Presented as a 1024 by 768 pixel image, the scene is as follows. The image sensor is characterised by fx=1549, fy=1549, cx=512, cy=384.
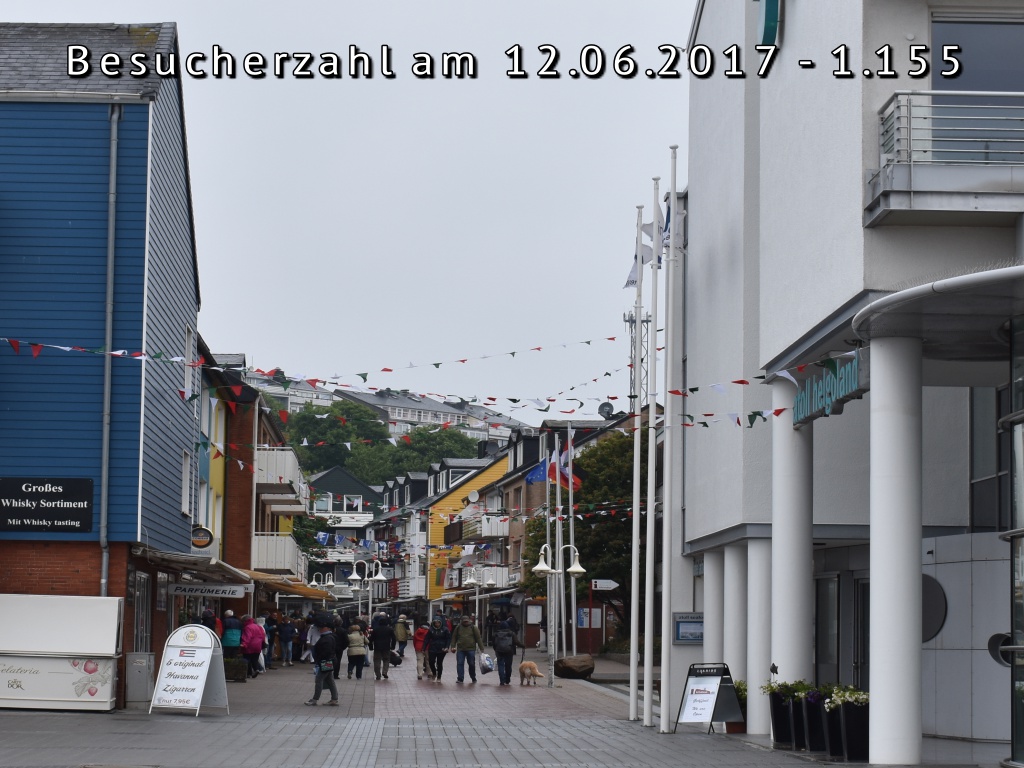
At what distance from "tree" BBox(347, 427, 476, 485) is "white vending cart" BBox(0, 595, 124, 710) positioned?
101 meters

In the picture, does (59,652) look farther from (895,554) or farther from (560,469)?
(560,469)

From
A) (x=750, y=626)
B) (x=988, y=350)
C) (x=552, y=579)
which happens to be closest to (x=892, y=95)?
(x=988, y=350)

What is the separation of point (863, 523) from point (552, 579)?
75.7 ft

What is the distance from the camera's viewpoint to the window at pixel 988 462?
68.6 ft

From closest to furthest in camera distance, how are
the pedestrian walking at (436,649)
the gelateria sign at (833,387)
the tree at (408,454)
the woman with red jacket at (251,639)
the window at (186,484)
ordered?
the gelateria sign at (833,387), the window at (186,484), the woman with red jacket at (251,639), the pedestrian walking at (436,649), the tree at (408,454)

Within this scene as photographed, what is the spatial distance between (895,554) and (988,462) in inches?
224

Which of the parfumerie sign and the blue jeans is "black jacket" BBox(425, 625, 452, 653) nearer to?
the blue jeans

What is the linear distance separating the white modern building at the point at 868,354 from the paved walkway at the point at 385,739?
1.55 meters

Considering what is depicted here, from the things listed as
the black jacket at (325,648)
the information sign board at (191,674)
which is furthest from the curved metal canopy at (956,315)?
the black jacket at (325,648)

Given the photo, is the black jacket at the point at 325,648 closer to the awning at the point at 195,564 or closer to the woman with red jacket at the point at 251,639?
the awning at the point at 195,564


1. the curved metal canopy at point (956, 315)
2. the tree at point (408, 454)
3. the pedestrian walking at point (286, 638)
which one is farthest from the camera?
the tree at point (408, 454)

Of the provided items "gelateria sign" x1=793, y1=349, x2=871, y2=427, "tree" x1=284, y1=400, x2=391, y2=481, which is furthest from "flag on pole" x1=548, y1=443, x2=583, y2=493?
"tree" x1=284, y1=400, x2=391, y2=481

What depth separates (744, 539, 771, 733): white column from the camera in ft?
71.6

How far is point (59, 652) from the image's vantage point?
2331 cm
